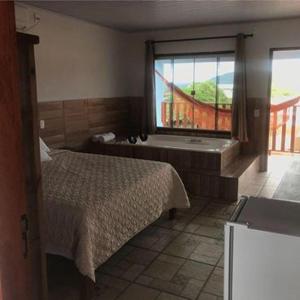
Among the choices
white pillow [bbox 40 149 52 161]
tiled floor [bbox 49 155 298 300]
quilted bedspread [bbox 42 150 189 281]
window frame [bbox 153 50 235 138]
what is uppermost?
window frame [bbox 153 50 235 138]

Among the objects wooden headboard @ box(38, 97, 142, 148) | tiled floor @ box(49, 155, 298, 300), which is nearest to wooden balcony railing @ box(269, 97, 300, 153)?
wooden headboard @ box(38, 97, 142, 148)

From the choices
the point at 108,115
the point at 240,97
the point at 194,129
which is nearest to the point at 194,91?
the point at 194,129

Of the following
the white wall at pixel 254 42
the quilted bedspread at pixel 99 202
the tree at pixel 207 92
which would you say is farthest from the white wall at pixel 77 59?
the quilted bedspread at pixel 99 202

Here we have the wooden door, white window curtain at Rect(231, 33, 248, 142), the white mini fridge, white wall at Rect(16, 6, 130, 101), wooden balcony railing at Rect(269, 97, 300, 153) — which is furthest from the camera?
wooden balcony railing at Rect(269, 97, 300, 153)

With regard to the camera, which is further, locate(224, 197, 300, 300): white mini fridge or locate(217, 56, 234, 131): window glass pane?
locate(217, 56, 234, 131): window glass pane

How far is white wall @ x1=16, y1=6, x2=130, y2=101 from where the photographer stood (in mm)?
4438

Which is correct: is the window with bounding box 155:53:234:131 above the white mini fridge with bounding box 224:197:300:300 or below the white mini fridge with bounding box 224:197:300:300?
above

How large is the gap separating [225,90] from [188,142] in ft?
3.57

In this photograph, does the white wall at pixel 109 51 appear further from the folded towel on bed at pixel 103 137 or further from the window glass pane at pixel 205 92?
the folded towel on bed at pixel 103 137

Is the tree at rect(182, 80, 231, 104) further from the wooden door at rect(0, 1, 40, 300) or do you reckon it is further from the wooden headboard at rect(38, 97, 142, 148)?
the wooden door at rect(0, 1, 40, 300)

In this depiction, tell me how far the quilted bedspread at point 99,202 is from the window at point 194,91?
2603mm

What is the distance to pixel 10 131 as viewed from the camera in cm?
101

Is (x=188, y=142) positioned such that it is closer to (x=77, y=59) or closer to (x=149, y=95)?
(x=149, y=95)

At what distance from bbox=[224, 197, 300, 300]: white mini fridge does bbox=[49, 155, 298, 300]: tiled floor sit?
123cm
